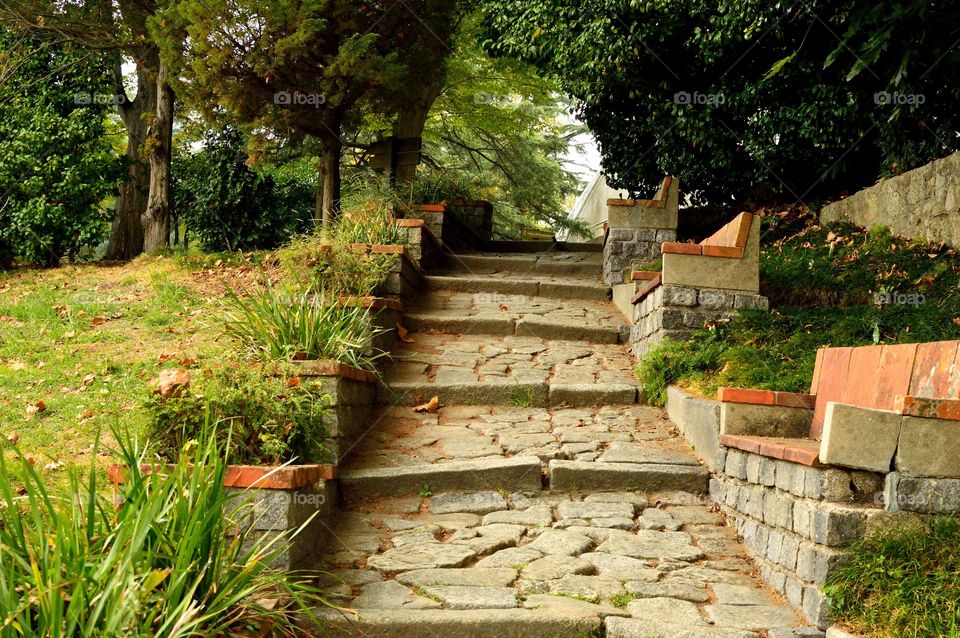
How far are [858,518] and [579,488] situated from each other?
5.83ft

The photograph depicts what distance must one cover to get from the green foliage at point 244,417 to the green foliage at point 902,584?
2.30m

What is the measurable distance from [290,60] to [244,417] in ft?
18.1

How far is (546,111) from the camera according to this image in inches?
737

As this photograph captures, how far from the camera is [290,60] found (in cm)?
845

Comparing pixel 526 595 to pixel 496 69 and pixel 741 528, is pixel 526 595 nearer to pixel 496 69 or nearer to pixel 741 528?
pixel 741 528

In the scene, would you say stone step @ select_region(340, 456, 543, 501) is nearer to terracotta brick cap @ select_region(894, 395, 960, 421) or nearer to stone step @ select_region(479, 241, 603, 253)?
terracotta brick cap @ select_region(894, 395, 960, 421)

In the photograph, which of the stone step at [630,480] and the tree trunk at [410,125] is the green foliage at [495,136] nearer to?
the tree trunk at [410,125]

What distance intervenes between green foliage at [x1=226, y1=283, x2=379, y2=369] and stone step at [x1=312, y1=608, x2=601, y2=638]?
1.74 metres

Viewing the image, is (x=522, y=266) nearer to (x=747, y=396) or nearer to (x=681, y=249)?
(x=681, y=249)

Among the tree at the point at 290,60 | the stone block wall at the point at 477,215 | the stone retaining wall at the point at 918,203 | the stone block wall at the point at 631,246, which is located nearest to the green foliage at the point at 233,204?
the tree at the point at 290,60

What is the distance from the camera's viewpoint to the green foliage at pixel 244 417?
3.75 meters

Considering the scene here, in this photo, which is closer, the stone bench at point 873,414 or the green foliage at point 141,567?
the green foliage at point 141,567

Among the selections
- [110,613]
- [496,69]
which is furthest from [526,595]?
[496,69]

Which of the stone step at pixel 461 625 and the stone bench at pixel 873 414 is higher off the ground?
the stone bench at pixel 873 414
